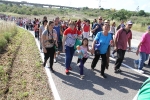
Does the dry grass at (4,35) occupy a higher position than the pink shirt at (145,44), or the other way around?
the pink shirt at (145,44)

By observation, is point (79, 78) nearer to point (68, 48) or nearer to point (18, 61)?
point (68, 48)

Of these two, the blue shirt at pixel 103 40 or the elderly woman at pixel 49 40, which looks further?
the elderly woman at pixel 49 40

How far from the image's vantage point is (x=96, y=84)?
607 centimetres

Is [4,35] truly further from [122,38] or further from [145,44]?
[145,44]

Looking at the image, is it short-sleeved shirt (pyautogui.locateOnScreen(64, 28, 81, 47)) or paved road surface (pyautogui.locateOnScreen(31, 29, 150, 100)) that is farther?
short-sleeved shirt (pyautogui.locateOnScreen(64, 28, 81, 47))

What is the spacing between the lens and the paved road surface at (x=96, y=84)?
523 centimetres

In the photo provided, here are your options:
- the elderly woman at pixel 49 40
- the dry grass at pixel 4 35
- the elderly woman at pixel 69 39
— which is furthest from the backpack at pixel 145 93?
the dry grass at pixel 4 35

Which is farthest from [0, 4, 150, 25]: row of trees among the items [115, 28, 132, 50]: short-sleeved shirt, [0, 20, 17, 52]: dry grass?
[115, 28, 132, 50]: short-sleeved shirt

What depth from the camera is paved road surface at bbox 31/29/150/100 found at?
523cm

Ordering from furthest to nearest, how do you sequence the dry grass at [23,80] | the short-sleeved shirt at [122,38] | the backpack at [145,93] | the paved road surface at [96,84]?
the short-sleeved shirt at [122,38] < the paved road surface at [96,84] < the dry grass at [23,80] < the backpack at [145,93]

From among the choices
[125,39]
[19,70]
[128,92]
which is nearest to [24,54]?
[19,70]

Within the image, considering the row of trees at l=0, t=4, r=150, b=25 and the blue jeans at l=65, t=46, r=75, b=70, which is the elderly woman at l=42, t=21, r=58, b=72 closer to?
the blue jeans at l=65, t=46, r=75, b=70

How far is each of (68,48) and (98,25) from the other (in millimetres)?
3520

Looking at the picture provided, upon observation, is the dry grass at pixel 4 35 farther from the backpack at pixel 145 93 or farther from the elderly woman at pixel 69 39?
the backpack at pixel 145 93
